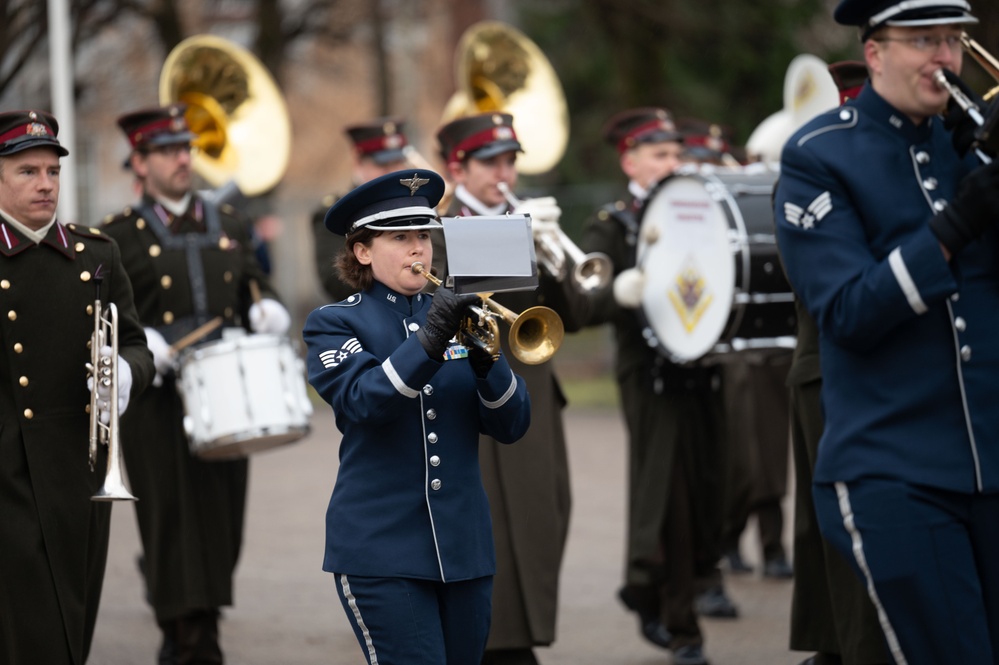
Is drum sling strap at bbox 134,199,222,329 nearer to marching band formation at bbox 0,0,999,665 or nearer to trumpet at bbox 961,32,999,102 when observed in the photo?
marching band formation at bbox 0,0,999,665

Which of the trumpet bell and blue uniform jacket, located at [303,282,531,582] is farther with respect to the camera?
blue uniform jacket, located at [303,282,531,582]

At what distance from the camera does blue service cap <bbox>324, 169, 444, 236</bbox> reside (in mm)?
4742

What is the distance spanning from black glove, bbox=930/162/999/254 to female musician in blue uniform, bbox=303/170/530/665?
1.26m

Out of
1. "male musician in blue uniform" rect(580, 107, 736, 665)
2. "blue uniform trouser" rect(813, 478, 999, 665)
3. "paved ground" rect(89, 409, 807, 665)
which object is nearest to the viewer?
"blue uniform trouser" rect(813, 478, 999, 665)

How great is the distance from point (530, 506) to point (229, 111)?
417 cm

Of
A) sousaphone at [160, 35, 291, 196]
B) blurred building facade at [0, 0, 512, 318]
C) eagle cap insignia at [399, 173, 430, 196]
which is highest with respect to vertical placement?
blurred building facade at [0, 0, 512, 318]

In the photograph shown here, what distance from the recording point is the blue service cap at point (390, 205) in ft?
15.6

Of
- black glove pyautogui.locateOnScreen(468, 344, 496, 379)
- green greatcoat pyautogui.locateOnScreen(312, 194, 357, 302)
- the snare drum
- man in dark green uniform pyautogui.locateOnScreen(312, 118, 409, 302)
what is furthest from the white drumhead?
black glove pyautogui.locateOnScreen(468, 344, 496, 379)

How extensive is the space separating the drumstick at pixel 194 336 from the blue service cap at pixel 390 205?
275cm

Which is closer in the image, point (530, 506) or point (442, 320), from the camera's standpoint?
point (442, 320)

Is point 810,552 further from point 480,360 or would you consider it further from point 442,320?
point 442,320

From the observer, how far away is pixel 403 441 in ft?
15.4

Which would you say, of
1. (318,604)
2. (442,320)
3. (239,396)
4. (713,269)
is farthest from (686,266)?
(442,320)

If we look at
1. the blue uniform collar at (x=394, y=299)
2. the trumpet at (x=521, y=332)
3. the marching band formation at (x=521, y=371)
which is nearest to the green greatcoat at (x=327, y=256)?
the marching band formation at (x=521, y=371)
